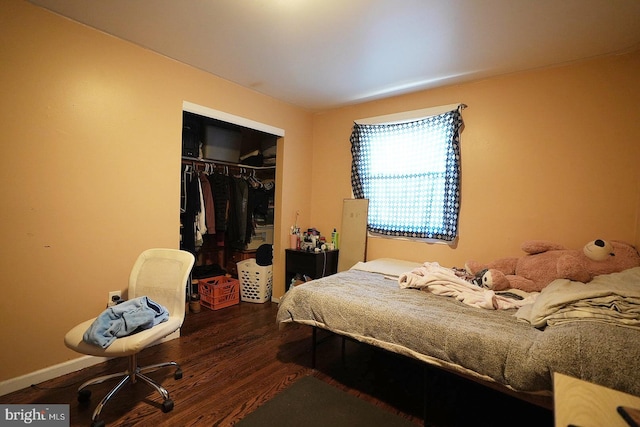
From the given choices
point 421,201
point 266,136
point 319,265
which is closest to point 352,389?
point 319,265

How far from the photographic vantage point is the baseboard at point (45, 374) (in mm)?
1754

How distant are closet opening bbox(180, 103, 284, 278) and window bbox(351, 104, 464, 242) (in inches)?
44.7

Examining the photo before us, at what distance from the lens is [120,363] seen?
7.01ft

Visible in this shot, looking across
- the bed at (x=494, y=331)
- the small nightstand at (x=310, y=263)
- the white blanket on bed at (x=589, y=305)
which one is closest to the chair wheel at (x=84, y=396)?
the bed at (x=494, y=331)

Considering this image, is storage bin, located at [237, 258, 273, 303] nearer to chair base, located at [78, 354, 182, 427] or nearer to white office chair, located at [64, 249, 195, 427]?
white office chair, located at [64, 249, 195, 427]

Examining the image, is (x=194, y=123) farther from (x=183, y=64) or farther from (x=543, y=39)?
(x=543, y=39)

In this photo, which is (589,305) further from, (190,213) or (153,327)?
(190,213)

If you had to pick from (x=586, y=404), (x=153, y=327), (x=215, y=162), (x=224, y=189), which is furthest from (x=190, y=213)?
(x=586, y=404)

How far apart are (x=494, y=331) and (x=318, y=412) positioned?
1053mm

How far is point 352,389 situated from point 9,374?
85.7 inches

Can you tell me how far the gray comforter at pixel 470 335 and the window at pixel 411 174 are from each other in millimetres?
995

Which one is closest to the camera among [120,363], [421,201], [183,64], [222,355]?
[120,363]

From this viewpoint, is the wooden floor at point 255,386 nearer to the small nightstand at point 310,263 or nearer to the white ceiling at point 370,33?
the small nightstand at point 310,263

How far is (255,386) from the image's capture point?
1898 mm
